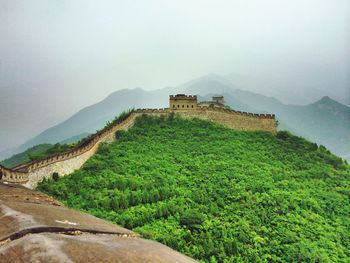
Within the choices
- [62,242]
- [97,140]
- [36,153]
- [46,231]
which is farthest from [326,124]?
[62,242]

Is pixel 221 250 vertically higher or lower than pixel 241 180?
lower

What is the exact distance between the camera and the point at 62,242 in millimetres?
3951

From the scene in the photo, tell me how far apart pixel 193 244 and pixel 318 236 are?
31.1 feet

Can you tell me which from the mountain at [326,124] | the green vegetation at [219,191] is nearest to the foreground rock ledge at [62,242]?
the green vegetation at [219,191]

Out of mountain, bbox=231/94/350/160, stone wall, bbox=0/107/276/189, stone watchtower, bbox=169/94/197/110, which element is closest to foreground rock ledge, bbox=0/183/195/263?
stone wall, bbox=0/107/276/189

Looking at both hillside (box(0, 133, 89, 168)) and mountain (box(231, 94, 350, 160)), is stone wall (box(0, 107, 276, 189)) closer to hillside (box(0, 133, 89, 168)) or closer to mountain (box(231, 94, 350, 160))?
hillside (box(0, 133, 89, 168))

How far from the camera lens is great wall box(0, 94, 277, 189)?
27016mm

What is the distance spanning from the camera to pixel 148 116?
43938mm

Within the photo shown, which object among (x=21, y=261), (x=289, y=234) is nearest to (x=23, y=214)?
(x=21, y=261)

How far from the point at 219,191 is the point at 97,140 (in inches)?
455

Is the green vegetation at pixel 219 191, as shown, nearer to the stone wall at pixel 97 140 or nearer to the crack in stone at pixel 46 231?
the stone wall at pixel 97 140

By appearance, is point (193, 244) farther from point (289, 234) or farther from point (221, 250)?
point (289, 234)

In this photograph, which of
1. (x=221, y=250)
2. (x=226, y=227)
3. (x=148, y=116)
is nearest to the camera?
(x=221, y=250)

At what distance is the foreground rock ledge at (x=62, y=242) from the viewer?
Result: 3.70m
